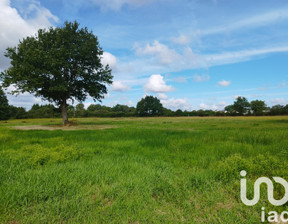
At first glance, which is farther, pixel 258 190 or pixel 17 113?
pixel 17 113

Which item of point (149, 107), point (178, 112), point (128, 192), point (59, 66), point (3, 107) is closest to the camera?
point (128, 192)

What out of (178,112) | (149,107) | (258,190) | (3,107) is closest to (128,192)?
(258,190)

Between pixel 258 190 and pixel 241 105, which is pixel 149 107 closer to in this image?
pixel 241 105

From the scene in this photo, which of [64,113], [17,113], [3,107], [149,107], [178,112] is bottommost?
[17,113]

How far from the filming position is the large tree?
22.4 meters

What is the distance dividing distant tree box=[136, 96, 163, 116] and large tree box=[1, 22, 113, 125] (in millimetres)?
81320

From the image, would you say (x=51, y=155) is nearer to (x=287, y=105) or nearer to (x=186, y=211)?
(x=186, y=211)

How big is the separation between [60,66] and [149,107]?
285 ft

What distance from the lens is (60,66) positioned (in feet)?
78.7

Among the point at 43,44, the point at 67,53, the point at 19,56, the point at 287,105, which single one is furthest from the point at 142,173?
the point at 287,105

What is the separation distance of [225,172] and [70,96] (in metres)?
27.8

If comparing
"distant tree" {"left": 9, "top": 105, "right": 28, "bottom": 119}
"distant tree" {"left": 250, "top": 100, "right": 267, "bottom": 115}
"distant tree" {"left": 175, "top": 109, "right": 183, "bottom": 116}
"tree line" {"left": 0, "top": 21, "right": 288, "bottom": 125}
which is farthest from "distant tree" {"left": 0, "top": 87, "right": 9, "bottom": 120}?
"distant tree" {"left": 250, "top": 100, "right": 267, "bottom": 115}

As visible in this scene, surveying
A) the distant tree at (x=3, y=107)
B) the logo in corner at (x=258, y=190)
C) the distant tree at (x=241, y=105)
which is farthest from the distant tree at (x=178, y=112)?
the logo in corner at (x=258, y=190)

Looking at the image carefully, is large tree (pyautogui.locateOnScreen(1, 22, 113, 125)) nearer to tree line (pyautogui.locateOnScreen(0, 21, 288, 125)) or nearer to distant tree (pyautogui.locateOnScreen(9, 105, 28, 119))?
tree line (pyautogui.locateOnScreen(0, 21, 288, 125))
